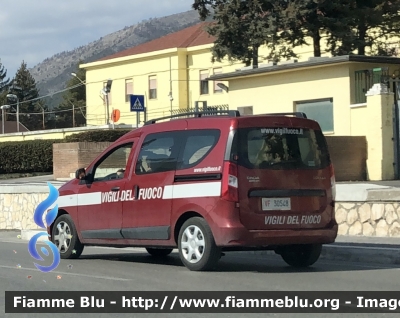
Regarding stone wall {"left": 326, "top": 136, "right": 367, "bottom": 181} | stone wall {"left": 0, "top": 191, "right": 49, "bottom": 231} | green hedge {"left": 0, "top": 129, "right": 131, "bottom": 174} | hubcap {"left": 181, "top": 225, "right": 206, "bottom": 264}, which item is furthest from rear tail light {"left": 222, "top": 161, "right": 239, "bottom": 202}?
green hedge {"left": 0, "top": 129, "right": 131, "bottom": 174}

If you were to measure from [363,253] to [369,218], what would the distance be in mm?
2690

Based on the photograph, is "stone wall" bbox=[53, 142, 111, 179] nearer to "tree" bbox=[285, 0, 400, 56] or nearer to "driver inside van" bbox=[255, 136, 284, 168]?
"tree" bbox=[285, 0, 400, 56]

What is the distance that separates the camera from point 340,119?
90.0ft

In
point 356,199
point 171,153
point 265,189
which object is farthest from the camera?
point 356,199

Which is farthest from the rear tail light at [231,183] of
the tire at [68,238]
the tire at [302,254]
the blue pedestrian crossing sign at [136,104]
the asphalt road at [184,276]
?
the blue pedestrian crossing sign at [136,104]

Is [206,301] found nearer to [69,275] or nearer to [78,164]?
[69,275]

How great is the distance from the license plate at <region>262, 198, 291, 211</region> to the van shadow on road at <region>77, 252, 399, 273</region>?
1.02 m

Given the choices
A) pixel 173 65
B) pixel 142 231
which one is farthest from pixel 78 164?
pixel 173 65

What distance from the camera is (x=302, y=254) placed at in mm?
12031

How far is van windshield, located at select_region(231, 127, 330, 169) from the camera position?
35.8 feet

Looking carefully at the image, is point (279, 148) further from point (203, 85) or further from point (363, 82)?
point (203, 85)

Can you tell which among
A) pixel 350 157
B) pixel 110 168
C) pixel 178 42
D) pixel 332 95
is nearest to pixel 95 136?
pixel 332 95

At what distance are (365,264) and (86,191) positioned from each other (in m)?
4.49

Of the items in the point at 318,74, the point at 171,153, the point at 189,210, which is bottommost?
the point at 189,210
